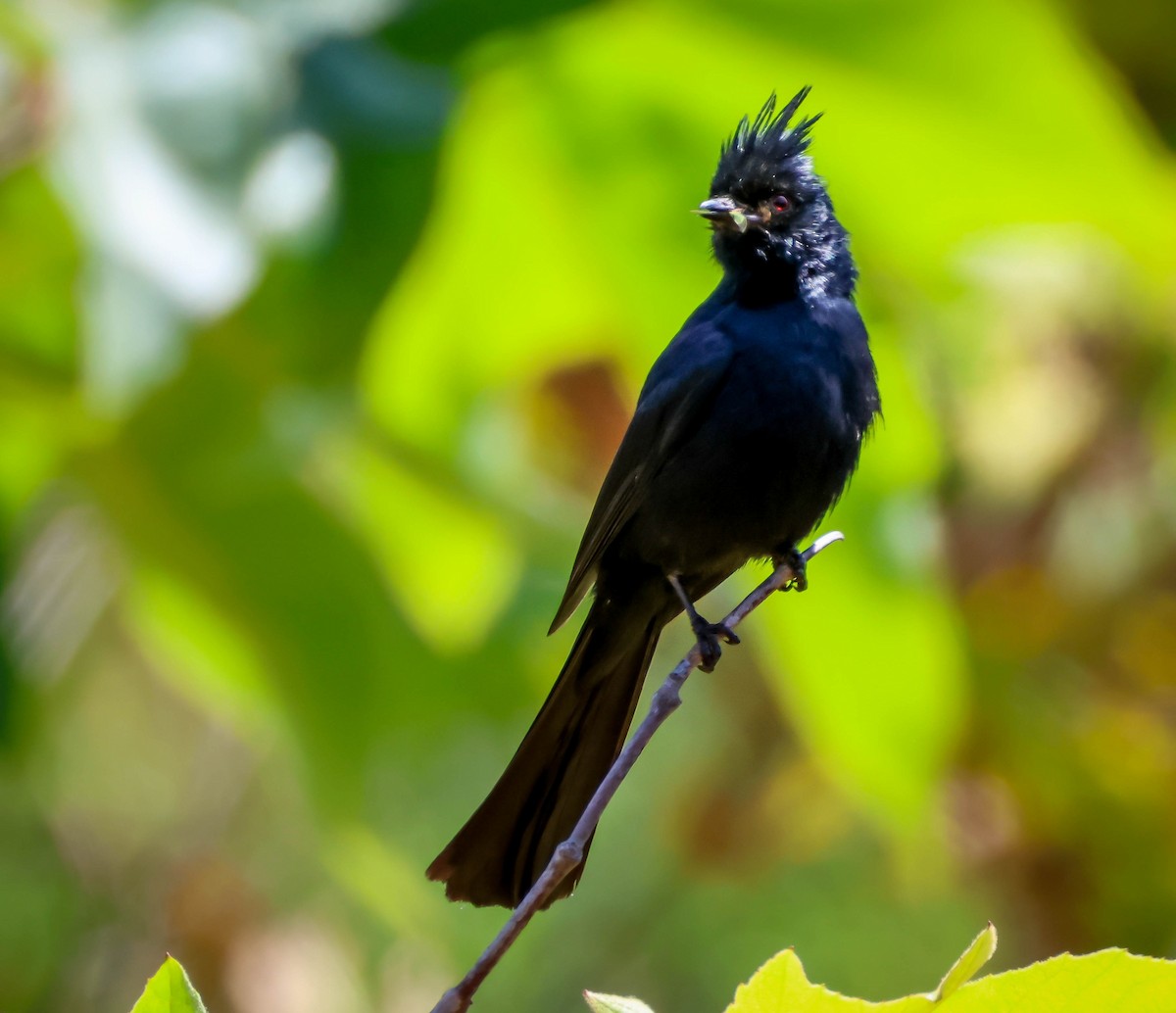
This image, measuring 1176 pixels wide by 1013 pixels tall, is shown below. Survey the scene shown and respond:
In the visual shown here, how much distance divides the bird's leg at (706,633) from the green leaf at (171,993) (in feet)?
4.81

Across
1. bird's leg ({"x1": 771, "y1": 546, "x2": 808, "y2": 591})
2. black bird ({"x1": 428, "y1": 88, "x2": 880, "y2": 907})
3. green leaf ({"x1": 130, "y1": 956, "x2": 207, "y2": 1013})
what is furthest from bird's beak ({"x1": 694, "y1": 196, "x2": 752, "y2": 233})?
green leaf ({"x1": 130, "y1": 956, "x2": 207, "y2": 1013})

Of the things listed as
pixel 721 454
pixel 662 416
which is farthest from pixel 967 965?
pixel 662 416

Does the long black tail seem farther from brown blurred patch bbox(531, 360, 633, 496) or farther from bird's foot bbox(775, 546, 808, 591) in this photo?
brown blurred patch bbox(531, 360, 633, 496)

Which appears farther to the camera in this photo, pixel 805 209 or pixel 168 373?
pixel 805 209

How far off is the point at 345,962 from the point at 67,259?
9.82 ft

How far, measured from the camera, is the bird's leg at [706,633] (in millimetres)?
3076

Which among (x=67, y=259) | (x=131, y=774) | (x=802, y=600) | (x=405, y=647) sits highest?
(x=802, y=600)

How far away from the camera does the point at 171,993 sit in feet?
4.67

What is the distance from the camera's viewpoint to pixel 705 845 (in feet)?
20.4

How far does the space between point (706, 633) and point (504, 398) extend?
1739 millimetres

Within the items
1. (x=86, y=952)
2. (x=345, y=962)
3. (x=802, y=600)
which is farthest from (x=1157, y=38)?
(x=86, y=952)

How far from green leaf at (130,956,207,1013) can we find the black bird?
183cm

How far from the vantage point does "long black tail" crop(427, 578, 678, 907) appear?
3.15 metres

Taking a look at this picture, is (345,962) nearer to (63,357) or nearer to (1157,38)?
(63,357)
